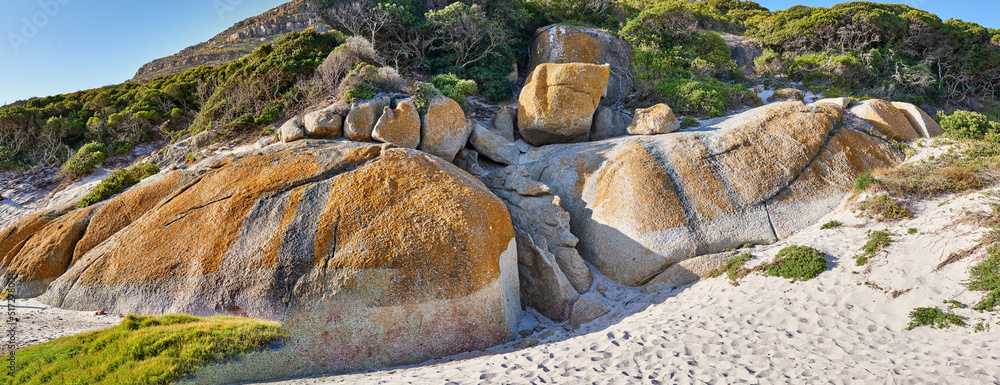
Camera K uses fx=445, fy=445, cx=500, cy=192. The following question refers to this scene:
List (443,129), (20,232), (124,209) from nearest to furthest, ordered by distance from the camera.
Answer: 1. (124,209)
2. (20,232)
3. (443,129)

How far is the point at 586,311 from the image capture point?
9.07 metres

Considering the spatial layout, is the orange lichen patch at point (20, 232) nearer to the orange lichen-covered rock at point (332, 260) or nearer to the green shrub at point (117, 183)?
the green shrub at point (117, 183)

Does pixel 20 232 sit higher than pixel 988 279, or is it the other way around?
pixel 20 232

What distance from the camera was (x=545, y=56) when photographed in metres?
19.4

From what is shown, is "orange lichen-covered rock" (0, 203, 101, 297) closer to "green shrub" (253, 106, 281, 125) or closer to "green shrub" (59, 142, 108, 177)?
"green shrub" (253, 106, 281, 125)

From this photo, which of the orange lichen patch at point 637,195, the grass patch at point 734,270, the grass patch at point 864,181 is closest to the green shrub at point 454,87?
the orange lichen patch at point 637,195

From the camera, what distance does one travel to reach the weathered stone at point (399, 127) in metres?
12.4

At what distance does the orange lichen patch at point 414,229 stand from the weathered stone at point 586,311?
6.38 feet

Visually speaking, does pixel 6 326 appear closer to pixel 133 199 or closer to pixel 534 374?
pixel 133 199

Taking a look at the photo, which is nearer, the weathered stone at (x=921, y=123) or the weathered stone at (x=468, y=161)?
the weathered stone at (x=921, y=123)

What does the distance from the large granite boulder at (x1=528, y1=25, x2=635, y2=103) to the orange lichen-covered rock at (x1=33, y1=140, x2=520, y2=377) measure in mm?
11083

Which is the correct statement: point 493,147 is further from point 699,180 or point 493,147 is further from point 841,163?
point 841,163

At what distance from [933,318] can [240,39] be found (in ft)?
148

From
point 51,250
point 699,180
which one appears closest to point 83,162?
point 51,250
